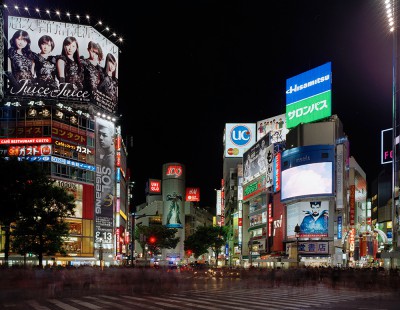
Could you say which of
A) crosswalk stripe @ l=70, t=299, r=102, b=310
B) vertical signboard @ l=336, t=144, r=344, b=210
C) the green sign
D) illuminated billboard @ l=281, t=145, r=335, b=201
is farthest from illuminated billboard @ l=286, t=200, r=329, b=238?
crosswalk stripe @ l=70, t=299, r=102, b=310

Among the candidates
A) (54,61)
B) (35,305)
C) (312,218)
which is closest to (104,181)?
(54,61)

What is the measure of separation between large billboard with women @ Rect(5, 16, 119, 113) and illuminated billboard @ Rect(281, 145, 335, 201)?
3094 cm

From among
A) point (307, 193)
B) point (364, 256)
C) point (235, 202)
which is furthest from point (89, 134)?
point (364, 256)

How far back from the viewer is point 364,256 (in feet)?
368

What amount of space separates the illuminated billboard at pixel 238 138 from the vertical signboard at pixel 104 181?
52.3m

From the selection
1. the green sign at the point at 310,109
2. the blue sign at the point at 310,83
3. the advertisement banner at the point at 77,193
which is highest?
the blue sign at the point at 310,83

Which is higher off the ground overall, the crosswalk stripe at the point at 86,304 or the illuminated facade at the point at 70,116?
the illuminated facade at the point at 70,116

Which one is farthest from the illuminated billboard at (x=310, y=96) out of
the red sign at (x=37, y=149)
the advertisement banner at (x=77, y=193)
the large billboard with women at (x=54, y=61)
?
the red sign at (x=37, y=149)

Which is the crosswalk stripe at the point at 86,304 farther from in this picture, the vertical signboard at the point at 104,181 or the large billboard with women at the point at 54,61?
the large billboard with women at the point at 54,61

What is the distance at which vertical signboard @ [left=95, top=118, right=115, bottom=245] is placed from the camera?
269ft

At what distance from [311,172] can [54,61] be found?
130ft

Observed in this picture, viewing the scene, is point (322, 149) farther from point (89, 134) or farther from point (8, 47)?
point (8, 47)

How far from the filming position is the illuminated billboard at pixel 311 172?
237 feet

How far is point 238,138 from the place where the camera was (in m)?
136
